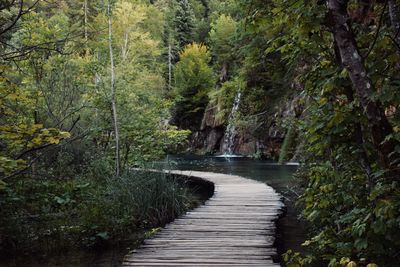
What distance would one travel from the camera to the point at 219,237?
203 inches

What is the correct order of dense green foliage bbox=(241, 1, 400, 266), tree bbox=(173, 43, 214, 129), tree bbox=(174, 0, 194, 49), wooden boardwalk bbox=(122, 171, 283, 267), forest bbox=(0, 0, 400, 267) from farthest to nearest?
tree bbox=(174, 0, 194, 49) < tree bbox=(173, 43, 214, 129) < wooden boardwalk bbox=(122, 171, 283, 267) < forest bbox=(0, 0, 400, 267) < dense green foliage bbox=(241, 1, 400, 266)

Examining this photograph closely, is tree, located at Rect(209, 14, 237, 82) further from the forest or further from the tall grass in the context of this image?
the tall grass

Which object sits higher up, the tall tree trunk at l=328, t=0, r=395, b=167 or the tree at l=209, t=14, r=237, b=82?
the tree at l=209, t=14, r=237, b=82

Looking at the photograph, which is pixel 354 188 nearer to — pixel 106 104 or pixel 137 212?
pixel 137 212

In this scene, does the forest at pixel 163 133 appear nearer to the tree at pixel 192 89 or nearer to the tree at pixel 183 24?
the tree at pixel 192 89

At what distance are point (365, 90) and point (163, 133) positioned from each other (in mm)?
8981

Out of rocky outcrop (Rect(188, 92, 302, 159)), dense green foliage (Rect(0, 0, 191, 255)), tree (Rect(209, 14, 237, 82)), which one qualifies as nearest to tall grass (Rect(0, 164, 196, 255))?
dense green foliage (Rect(0, 0, 191, 255))

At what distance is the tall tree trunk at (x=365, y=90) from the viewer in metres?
2.56

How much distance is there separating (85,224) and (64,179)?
288cm

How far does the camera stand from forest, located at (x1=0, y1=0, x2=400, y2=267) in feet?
8.84

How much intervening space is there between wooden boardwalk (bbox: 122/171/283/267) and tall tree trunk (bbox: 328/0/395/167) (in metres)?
1.88

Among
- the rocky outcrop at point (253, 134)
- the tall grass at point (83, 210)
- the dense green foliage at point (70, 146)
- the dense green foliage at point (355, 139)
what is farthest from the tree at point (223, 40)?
the dense green foliage at point (355, 139)

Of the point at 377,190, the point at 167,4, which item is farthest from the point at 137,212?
the point at 167,4

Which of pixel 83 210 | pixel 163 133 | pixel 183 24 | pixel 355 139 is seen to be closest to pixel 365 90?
pixel 355 139
